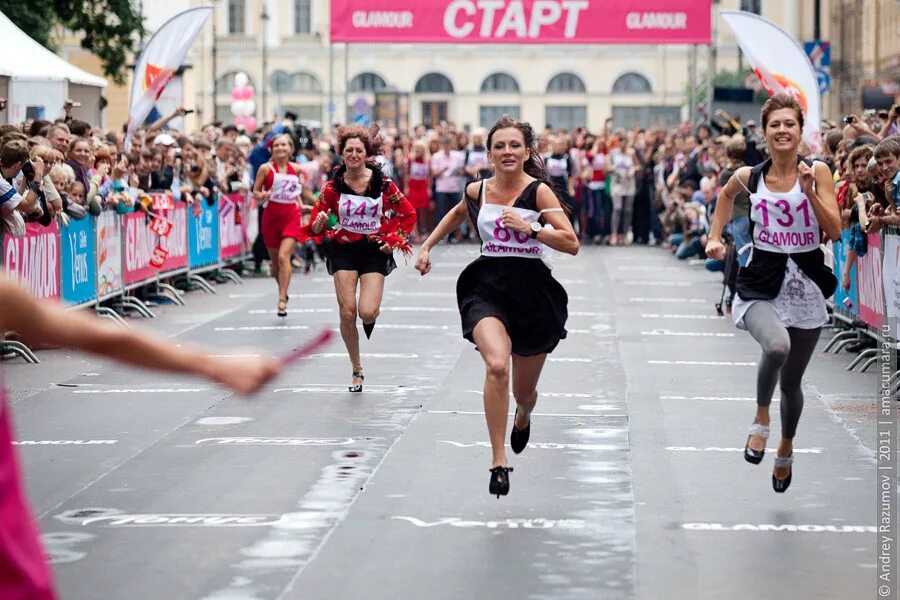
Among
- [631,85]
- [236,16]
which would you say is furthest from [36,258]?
[236,16]

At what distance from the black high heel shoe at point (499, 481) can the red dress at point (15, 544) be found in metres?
4.48

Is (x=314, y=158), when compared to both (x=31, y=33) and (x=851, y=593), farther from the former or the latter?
(x=851, y=593)

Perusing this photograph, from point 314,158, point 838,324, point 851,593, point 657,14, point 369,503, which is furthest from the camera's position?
point 657,14

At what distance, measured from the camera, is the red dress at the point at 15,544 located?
3.52 metres

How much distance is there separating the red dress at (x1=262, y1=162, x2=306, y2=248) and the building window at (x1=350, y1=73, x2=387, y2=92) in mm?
83792

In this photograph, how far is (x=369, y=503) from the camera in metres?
8.37

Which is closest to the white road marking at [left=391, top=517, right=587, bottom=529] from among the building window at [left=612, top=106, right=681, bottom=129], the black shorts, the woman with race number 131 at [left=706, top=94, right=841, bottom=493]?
the woman with race number 131 at [left=706, top=94, right=841, bottom=493]

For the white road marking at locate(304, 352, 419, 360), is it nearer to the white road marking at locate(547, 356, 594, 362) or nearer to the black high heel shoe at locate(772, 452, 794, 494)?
the white road marking at locate(547, 356, 594, 362)

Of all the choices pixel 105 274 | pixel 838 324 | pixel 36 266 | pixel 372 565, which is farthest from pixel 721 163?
pixel 372 565

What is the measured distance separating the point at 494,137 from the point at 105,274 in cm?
933

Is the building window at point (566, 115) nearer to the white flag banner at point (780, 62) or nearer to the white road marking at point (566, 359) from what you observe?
the white flag banner at point (780, 62)

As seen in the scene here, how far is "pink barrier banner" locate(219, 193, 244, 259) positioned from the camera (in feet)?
77.2

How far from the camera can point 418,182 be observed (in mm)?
32688

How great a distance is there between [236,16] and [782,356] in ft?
325
